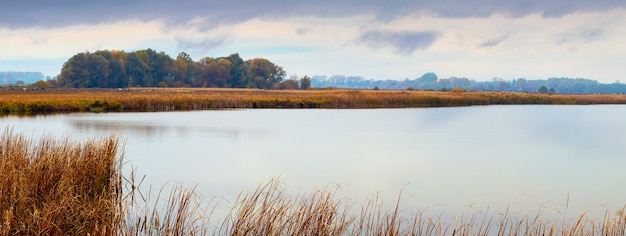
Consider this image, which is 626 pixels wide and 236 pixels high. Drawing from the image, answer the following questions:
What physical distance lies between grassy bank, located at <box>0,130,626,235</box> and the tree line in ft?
243

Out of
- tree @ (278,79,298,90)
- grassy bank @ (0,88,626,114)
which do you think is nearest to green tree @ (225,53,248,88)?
tree @ (278,79,298,90)

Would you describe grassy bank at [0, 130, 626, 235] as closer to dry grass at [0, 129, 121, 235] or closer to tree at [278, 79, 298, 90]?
dry grass at [0, 129, 121, 235]

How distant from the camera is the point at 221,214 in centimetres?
911

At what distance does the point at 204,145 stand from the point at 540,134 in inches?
529

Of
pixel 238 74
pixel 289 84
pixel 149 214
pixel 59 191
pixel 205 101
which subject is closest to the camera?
pixel 59 191

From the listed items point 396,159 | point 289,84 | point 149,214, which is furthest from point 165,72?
point 149,214

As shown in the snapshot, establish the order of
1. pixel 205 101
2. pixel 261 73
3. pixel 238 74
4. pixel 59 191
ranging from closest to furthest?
1. pixel 59 191
2. pixel 205 101
3. pixel 238 74
4. pixel 261 73

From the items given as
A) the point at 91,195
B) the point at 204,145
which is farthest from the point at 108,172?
the point at 204,145

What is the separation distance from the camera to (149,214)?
8.84 metres

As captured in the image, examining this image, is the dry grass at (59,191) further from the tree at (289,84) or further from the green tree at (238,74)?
the tree at (289,84)

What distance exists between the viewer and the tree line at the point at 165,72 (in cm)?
8094

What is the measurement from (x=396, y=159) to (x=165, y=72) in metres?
81.3

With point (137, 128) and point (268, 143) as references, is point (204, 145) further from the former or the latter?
point (137, 128)

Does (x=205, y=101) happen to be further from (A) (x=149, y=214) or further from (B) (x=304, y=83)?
(B) (x=304, y=83)
